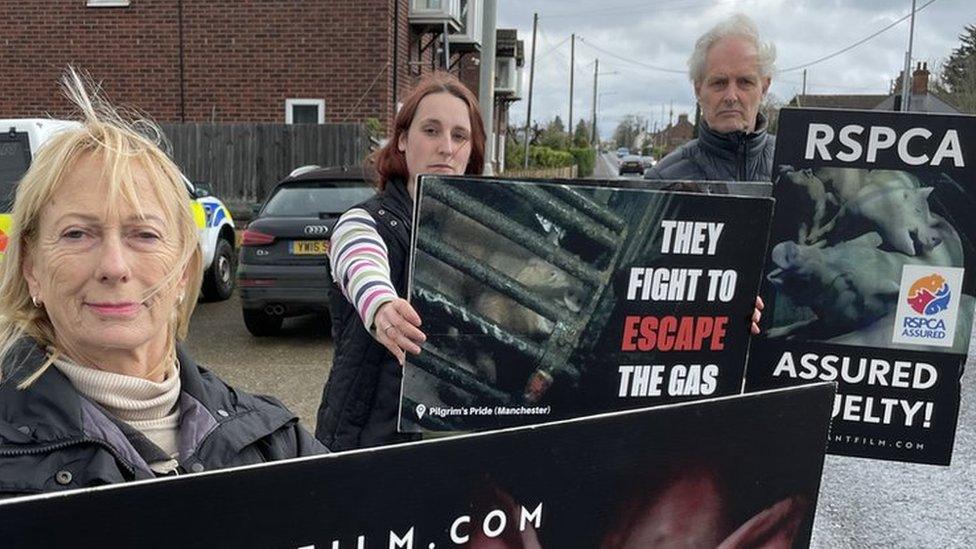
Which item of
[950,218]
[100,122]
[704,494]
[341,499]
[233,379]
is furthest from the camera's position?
[233,379]

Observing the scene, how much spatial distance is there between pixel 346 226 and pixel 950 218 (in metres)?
1.55

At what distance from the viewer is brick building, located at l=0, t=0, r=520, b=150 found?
46.4ft

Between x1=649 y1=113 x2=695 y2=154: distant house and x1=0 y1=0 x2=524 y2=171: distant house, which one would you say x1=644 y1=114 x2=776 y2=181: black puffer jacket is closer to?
x1=0 y1=0 x2=524 y2=171: distant house

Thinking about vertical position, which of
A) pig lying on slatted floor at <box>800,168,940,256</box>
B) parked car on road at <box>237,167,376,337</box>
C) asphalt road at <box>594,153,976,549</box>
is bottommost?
asphalt road at <box>594,153,976,549</box>

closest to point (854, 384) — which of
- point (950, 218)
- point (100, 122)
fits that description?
point (950, 218)

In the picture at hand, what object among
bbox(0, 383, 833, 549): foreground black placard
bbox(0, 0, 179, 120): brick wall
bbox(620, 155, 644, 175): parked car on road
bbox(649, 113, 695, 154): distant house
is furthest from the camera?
bbox(649, 113, 695, 154): distant house

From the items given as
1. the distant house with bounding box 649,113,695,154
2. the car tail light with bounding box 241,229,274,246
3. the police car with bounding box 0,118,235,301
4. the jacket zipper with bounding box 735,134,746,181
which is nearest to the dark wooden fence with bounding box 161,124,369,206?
the police car with bounding box 0,118,235,301

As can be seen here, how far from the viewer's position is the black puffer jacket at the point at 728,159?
2377 millimetres

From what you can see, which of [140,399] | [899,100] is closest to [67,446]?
[140,399]

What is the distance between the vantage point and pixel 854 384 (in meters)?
2.23

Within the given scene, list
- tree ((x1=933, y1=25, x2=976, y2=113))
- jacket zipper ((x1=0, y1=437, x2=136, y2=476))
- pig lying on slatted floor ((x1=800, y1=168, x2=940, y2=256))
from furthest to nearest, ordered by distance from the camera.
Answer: tree ((x1=933, y1=25, x2=976, y2=113)) < pig lying on slatted floor ((x1=800, y1=168, x2=940, y2=256)) < jacket zipper ((x1=0, y1=437, x2=136, y2=476))

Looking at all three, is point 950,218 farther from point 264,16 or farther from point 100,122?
point 264,16

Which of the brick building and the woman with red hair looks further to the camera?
the brick building

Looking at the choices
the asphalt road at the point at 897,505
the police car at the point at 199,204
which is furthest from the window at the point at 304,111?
the asphalt road at the point at 897,505
